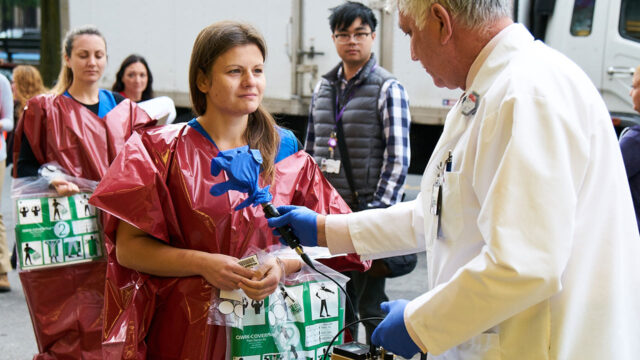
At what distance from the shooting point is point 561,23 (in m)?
6.57

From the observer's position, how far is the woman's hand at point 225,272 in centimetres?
207

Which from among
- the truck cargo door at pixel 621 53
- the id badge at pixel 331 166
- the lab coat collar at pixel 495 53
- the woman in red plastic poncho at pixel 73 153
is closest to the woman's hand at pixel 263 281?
the lab coat collar at pixel 495 53

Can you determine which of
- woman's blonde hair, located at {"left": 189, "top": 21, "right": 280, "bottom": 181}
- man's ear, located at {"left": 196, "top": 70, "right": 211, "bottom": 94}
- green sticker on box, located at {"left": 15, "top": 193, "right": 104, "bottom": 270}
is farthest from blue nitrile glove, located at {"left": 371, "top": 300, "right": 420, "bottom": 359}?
green sticker on box, located at {"left": 15, "top": 193, "right": 104, "bottom": 270}

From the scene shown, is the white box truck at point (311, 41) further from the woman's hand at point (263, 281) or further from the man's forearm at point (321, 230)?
the woman's hand at point (263, 281)

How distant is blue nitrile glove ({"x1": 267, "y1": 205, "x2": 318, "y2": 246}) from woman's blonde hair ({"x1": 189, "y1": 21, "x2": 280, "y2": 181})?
178 millimetres

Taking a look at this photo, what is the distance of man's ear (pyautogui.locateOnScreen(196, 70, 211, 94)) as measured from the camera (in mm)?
2350

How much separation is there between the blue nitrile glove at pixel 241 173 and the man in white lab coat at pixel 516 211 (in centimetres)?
59

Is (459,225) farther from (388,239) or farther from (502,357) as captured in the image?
(388,239)

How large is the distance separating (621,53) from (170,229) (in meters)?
5.50

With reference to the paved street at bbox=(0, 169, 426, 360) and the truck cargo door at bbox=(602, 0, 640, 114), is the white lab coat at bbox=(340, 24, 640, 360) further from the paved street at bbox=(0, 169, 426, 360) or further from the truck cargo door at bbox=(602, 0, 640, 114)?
the truck cargo door at bbox=(602, 0, 640, 114)

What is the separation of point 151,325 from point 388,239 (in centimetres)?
84

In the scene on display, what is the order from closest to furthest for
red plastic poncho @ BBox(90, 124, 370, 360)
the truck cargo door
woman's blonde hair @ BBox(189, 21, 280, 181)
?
1. red plastic poncho @ BBox(90, 124, 370, 360)
2. woman's blonde hair @ BBox(189, 21, 280, 181)
3. the truck cargo door

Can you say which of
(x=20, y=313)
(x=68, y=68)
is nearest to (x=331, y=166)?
(x=68, y=68)

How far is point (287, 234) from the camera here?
7.00 ft
